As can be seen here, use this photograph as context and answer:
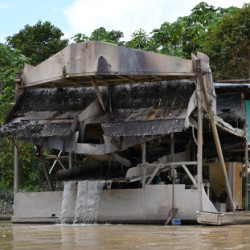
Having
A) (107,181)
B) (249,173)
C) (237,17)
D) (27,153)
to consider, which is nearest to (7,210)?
(27,153)

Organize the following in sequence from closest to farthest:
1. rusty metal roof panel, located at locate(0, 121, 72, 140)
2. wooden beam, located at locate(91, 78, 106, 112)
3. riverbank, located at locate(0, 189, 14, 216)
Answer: wooden beam, located at locate(91, 78, 106, 112) → rusty metal roof panel, located at locate(0, 121, 72, 140) → riverbank, located at locate(0, 189, 14, 216)

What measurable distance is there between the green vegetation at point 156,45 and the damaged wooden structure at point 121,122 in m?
5.73

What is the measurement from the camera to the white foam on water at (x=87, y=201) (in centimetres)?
1594

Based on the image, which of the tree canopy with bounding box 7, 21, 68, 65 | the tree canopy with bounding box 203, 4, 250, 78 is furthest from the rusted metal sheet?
the tree canopy with bounding box 7, 21, 68, 65

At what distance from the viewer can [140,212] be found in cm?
1540

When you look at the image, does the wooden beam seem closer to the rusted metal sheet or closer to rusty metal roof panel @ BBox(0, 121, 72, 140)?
the rusted metal sheet

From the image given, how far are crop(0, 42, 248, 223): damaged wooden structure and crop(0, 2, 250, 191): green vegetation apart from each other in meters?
5.73

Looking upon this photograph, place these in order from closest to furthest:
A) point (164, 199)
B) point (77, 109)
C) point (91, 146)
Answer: point (164, 199) → point (91, 146) → point (77, 109)

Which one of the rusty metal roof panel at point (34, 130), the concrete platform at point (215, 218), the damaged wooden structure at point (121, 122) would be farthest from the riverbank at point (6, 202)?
the concrete platform at point (215, 218)

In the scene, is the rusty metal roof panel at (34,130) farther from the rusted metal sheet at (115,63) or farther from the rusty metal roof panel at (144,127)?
the rusted metal sheet at (115,63)

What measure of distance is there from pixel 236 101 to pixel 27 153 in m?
8.85

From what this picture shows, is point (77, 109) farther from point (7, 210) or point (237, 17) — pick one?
point (237, 17)

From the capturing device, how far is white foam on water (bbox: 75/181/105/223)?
15938 mm

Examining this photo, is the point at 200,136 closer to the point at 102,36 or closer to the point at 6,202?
the point at 6,202
